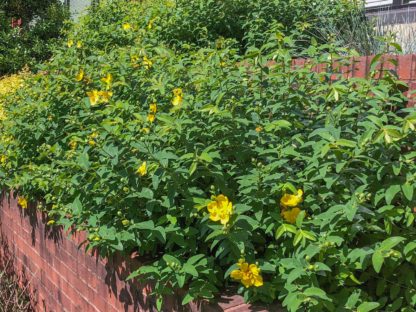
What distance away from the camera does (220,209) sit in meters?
2.19

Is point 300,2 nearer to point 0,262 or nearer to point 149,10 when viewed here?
point 149,10

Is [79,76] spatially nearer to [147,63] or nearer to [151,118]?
[147,63]

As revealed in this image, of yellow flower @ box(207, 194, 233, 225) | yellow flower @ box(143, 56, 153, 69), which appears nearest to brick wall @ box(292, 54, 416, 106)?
yellow flower @ box(143, 56, 153, 69)

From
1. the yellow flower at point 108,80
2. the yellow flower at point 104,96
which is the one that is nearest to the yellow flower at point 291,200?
the yellow flower at point 104,96

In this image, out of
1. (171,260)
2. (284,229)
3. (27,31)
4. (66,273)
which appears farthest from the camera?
(27,31)

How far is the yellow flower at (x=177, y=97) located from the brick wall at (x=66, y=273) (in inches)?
31.4

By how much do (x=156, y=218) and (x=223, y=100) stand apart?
68cm

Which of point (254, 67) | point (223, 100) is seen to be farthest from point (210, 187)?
point (254, 67)

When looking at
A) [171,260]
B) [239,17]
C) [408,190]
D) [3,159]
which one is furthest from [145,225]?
[239,17]

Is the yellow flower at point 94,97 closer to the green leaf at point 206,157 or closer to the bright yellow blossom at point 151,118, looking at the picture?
the bright yellow blossom at point 151,118

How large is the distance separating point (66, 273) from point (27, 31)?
25.1ft

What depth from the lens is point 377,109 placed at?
98.0 inches

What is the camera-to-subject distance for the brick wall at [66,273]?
8.63 ft

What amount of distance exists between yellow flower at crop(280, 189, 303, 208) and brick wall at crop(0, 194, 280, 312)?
420mm
